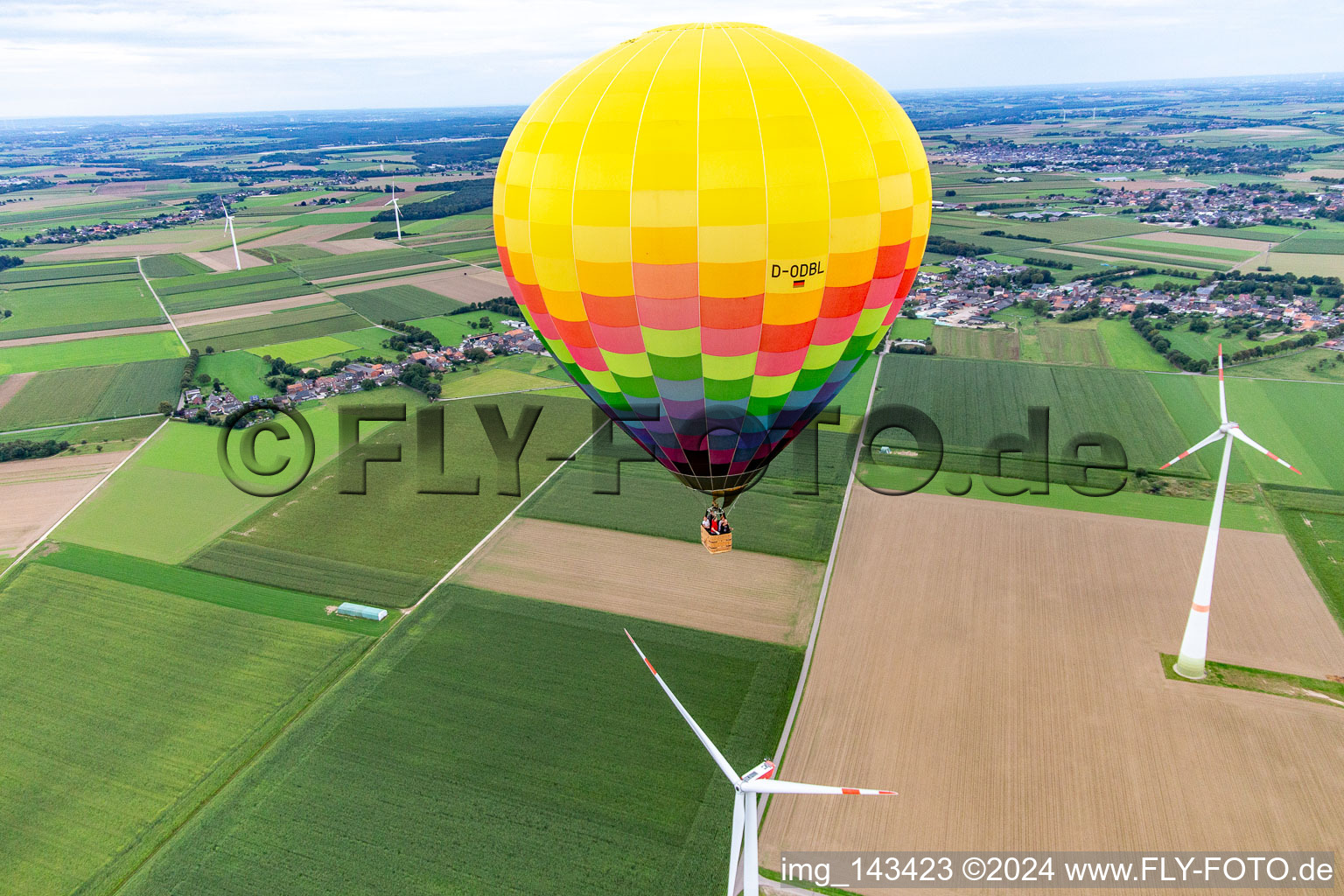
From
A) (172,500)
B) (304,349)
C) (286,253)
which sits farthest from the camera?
(286,253)

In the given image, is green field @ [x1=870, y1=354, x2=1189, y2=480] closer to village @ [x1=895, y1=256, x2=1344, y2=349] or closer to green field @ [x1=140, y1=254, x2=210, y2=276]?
village @ [x1=895, y1=256, x2=1344, y2=349]

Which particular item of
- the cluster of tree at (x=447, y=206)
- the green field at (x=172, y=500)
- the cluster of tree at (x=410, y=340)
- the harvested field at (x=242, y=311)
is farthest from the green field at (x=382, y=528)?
the cluster of tree at (x=447, y=206)

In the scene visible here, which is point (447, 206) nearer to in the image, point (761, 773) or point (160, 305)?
point (160, 305)

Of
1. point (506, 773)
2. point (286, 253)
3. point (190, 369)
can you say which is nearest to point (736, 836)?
point (506, 773)

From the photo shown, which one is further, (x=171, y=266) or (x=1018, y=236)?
(x=1018, y=236)

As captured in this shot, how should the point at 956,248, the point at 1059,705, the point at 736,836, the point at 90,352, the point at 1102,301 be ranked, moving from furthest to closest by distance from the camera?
the point at 956,248 < the point at 1102,301 < the point at 90,352 < the point at 1059,705 < the point at 736,836

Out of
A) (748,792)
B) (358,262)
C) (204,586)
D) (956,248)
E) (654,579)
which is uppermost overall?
(956,248)

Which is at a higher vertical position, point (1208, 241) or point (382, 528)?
point (1208, 241)
